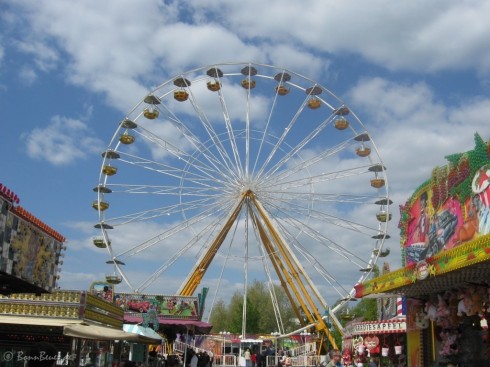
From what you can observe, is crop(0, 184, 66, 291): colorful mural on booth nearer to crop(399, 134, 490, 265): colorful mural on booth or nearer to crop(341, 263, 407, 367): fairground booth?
crop(399, 134, 490, 265): colorful mural on booth

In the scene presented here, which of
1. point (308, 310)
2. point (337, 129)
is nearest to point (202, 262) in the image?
point (308, 310)

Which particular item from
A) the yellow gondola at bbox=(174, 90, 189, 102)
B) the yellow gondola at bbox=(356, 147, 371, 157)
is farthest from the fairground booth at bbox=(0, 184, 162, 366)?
the yellow gondola at bbox=(356, 147, 371, 157)

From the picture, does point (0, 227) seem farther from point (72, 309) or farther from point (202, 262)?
point (202, 262)

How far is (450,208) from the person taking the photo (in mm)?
11852

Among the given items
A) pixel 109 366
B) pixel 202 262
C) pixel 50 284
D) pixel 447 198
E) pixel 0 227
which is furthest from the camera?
pixel 202 262

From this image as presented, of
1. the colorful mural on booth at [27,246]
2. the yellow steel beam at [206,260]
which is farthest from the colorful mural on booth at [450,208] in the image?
the yellow steel beam at [206,260]

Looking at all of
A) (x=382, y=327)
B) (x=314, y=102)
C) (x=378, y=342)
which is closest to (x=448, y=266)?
(x=382, y=327)

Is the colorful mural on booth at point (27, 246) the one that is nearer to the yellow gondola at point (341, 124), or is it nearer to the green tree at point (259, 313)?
the yellow gondola at point (341, 124)

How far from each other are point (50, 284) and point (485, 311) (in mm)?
7532

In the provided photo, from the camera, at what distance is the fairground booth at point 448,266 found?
10.1 metres

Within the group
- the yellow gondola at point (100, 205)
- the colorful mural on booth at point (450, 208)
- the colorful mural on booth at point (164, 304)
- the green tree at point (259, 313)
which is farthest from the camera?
the green tree at point (259, 313)

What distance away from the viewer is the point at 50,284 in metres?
9.41

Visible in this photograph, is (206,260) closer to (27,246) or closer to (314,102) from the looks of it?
(314,102)

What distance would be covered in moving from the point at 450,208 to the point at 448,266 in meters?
2.42
